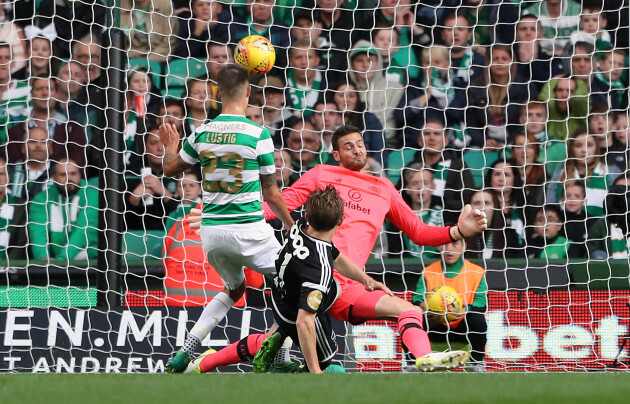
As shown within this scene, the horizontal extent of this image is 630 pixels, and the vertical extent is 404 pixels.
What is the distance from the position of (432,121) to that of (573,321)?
226 cm

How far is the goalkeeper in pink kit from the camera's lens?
5520 mm

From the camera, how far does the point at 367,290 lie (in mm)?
5648

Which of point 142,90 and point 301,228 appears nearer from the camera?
point 301,228

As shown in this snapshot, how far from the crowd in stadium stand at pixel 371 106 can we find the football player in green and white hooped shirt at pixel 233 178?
2.33 metres

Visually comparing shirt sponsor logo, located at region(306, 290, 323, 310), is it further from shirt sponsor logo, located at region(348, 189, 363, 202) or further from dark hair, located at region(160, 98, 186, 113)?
dark hair, located at region(160, 98, 186, 113)

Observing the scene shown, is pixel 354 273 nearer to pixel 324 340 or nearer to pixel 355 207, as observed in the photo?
pixel 324 340

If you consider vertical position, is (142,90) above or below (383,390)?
above

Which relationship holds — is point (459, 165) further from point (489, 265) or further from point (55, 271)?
point (55, 271)

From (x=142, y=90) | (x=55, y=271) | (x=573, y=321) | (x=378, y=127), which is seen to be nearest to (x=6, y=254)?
(x=55, y=271)

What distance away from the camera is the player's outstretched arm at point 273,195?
5383 millimetres

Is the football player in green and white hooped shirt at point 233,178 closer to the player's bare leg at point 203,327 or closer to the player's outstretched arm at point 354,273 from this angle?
the player's bare leg at point 203,327

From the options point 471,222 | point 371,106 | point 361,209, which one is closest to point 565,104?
point 371,106

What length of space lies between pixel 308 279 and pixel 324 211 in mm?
365

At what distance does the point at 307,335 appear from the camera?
4980mm
